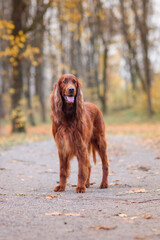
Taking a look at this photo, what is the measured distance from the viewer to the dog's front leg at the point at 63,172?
Answer: 16.7ft

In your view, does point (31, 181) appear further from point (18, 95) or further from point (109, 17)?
point (109, 17)

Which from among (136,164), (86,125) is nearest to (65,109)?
(86,125)

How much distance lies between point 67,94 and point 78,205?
166 cm

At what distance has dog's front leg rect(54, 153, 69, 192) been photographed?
5.10 meters

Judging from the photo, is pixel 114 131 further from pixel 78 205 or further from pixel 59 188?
pixel 78 205

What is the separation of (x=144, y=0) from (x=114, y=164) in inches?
725

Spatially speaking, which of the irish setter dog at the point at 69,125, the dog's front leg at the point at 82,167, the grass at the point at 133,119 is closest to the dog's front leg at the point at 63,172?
the irish setter dog at the point at 69,125

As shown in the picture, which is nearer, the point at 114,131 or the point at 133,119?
the point at 114,131

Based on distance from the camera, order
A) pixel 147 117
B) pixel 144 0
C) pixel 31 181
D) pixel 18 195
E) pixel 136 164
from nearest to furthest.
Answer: pixel 18 195, pixel 31 181, pixel 136 164, pixel 144 0, pixel 147 117

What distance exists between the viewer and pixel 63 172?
5.16 metres

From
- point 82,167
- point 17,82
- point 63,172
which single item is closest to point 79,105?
point 82,167

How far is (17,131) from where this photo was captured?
54.3ft

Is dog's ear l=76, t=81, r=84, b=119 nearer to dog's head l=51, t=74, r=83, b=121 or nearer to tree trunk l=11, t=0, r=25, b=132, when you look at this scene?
dog's head l=51, t=74, r=83, b=121

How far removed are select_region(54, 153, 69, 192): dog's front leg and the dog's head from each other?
2.26 ft
